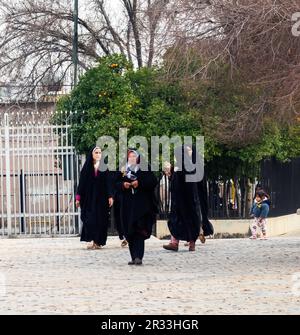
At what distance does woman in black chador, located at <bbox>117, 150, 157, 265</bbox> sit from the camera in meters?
17.5

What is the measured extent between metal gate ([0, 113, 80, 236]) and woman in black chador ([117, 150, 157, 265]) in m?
7.72

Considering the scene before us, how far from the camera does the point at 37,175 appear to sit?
25953mm

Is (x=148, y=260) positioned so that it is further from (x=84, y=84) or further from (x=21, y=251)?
(x=84, y=84)

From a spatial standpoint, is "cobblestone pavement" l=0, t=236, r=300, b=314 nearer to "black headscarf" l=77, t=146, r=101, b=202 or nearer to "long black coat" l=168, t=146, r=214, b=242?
"long black coat" l=168, t=146, r=214, b=242

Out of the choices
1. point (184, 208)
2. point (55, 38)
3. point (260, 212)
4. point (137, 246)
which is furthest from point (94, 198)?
point (55, 38)

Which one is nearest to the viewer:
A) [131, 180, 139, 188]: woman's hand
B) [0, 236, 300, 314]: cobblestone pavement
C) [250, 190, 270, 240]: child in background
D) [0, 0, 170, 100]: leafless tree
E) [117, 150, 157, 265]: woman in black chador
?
[0, 236, 300, 314]: cobblestone pavement

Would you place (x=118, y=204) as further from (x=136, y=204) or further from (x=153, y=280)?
(x=153, y=280)

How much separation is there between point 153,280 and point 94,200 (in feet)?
20.3

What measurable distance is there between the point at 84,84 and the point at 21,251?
20.4ft

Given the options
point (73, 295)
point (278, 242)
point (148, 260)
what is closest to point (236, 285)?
point (73, 295)

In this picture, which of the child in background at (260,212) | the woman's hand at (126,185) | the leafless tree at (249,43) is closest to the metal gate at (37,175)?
the child in background at (260,212)

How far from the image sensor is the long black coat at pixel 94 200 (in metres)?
21.2

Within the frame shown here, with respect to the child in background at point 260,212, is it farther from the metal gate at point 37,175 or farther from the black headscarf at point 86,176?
the black headscarf at point 86,176


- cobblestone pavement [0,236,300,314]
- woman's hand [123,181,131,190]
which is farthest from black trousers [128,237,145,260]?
woman's hand [123,181,131,190]
